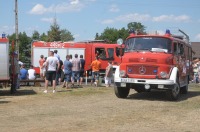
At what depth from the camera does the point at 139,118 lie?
34.5ft

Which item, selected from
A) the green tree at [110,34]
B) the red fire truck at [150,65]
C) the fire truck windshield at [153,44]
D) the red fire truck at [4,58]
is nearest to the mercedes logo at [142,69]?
the red fire truck at [150,65]

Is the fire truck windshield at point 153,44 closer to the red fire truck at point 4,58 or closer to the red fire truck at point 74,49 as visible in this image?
the red fire truck at point 4,58

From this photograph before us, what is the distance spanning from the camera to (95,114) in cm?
1120

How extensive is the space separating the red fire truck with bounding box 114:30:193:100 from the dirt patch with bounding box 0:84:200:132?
61 cm

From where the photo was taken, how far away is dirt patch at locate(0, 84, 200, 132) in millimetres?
9258

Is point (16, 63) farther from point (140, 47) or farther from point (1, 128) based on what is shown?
point (1, 128)

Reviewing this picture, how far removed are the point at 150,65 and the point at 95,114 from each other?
4.04 meters

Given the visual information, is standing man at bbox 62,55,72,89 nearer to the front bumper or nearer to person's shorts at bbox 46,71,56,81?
person's shorts at bbox 46,71,56,81

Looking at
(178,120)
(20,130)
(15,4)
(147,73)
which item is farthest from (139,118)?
(15,4)

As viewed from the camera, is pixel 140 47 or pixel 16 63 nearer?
pixel 140 47

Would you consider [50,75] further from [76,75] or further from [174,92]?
[174,92]

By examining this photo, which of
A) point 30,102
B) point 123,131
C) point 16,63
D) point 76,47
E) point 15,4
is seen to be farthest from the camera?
point 15,4

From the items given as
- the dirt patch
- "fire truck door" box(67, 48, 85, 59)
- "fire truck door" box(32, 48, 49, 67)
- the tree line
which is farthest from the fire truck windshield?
the tree line

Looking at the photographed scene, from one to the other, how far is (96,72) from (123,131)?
Answer: 13639 millimetres
